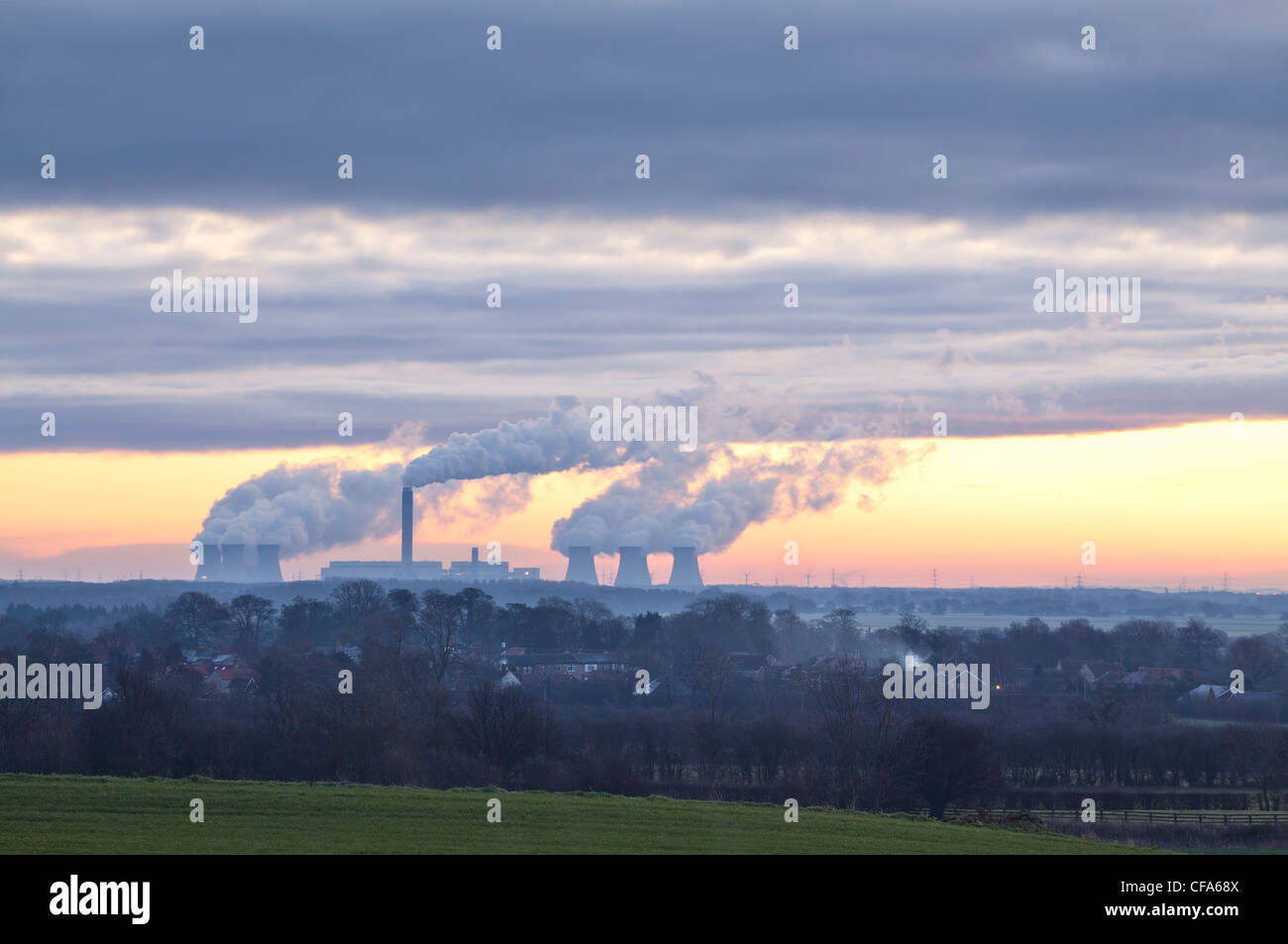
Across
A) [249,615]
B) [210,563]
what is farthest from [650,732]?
[210,563]

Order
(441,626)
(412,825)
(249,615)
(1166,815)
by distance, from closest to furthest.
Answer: (412,825), (1166,815), (441,626), (249,615)

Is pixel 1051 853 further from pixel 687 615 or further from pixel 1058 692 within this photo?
pixel 687 615

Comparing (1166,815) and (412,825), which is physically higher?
(412,825)

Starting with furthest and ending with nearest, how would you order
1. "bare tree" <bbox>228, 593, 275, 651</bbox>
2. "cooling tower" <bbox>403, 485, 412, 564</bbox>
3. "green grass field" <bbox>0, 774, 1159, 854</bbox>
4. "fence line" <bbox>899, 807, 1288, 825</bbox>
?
"cooling tower" <bbox>403, 485, 412, 564</bbox>
"bare tree" <bbox>228, 593, 275, 651</bbox>
"fence line" <bbox>899, 807, 1288, 825</bbox>
"green grass field" <bbox>0, 774, 1159, 854</bbox>

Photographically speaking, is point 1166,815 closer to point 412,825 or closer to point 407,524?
point 412,825

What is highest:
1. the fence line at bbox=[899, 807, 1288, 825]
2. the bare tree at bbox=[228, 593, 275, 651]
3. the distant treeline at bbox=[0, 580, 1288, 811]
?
the bare tree at bbox=[228, 593, 275, 651]

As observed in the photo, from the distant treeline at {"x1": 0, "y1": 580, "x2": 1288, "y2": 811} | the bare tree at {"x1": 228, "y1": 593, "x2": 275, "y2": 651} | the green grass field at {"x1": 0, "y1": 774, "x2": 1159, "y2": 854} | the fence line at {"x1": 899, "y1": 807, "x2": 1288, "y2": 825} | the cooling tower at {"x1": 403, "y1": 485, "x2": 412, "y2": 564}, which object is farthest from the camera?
the cooling tower at {"x1": 403, "y1": 485, "x2": 412, "y2": 564}

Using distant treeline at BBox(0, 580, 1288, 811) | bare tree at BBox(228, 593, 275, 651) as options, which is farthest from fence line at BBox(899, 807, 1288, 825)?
bare tree at BBox(228, 593, 275, 651)

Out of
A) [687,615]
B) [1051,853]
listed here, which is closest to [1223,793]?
[1051,853]

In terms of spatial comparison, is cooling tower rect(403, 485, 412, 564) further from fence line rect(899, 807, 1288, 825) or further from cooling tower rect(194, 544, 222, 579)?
fence line rect(899, 807, 1288, 825)

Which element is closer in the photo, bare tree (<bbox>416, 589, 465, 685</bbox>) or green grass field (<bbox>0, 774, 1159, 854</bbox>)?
green grass field (<bbox>0, 774, 1159, 854</bbox>)
